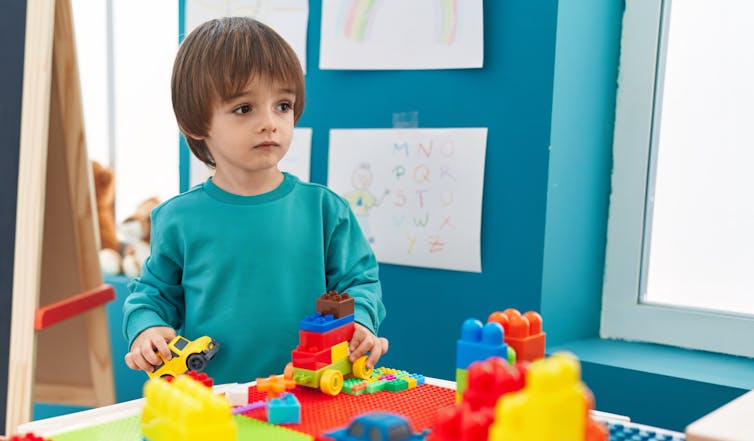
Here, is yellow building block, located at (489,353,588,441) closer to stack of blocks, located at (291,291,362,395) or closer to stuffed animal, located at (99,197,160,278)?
stack of blocks, located at (291,291,362,395)

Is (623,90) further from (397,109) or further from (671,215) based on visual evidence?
(397,109)

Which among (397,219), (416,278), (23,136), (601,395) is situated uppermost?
(23,136)

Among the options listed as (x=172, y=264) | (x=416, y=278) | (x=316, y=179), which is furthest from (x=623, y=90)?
(x=172, y=264)

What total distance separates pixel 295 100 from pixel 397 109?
14.6 inches

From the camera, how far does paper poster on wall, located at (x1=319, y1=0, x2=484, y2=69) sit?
1.30 meters

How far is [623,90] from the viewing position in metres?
1.36

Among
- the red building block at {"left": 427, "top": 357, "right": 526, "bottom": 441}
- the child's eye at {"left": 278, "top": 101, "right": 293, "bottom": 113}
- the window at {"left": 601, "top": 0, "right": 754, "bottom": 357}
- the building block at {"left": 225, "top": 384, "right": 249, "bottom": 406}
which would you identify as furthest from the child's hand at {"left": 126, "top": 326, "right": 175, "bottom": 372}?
the window at {"left": 601, "top": 0, "right": 754, "bottom": 357}

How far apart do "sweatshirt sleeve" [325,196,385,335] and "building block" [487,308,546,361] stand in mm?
364

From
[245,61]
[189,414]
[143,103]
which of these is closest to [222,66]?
[245,61]

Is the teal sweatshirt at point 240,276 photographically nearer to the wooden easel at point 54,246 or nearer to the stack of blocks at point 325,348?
the stack of blocks at point 325,348

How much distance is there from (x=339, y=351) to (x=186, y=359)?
0.21 metres

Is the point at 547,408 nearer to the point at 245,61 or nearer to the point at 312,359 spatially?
the point at 312,359

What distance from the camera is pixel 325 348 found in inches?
32.4

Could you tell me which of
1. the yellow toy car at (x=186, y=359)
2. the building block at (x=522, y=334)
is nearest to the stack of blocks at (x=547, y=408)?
the building block at (x=522, y=334)
